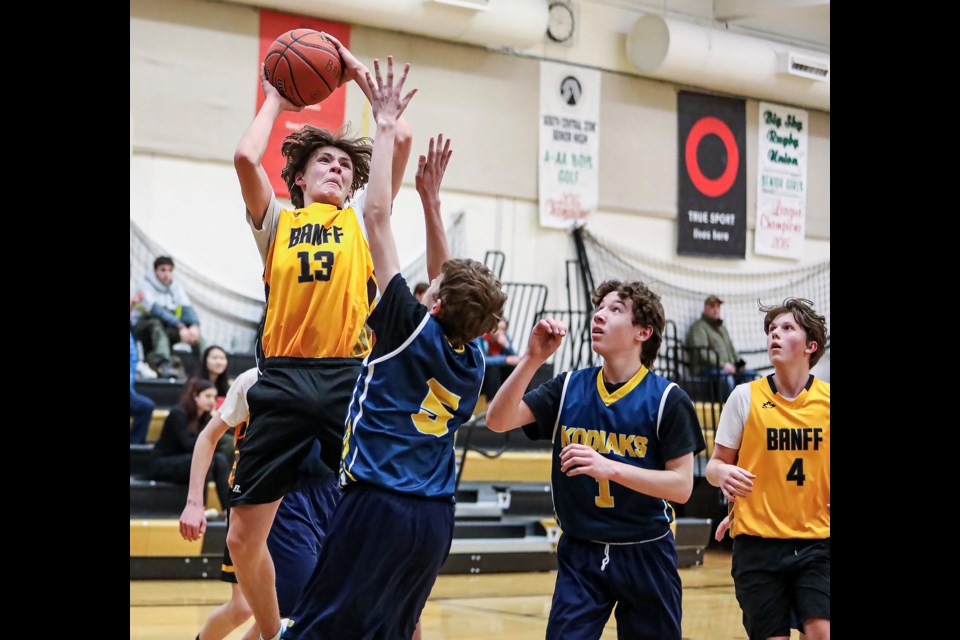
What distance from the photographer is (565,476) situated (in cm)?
357

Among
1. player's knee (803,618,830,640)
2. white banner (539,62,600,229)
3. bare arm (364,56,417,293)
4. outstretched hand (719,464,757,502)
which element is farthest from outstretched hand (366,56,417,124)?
white banner (539,62,600,229)

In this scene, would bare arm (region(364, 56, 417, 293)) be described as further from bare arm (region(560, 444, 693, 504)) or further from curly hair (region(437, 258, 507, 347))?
bare arm (region(560, 444, 693, 504))

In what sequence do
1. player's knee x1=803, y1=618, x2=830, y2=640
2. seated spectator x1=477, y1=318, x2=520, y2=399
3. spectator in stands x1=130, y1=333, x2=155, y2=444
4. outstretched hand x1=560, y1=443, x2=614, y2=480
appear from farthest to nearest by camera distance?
seated spectator x1=477, y1=318, x2=520, y2=399 → spectator in stands x1=130, y1=333, x2=155, y2=444 → player's knee x1=803, y1=618, x2=830, y2=640 → outstretched hand x1=560, y1=443, x2=614, y2=480

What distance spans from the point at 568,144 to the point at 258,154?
9206 millimetres

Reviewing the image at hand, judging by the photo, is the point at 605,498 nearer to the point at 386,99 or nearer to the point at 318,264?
the point at 318,264

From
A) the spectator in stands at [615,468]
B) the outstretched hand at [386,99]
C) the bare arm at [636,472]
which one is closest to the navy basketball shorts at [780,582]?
the spectator in stands at [615,468]

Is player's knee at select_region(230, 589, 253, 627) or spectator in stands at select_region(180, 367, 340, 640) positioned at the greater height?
spectator in stands at select_region(180, 367, 340, 640)

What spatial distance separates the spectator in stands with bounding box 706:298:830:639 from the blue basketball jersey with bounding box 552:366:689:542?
32cm

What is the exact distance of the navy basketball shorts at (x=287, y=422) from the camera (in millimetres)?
3424

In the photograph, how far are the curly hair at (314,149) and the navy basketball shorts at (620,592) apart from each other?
1544mm

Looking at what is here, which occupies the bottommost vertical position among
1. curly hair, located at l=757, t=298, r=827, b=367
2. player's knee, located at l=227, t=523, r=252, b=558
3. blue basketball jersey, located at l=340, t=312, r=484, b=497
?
player's knee, located at l=227, t=523, r=252, b=558

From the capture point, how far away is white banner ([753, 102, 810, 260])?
13969 millimetres
